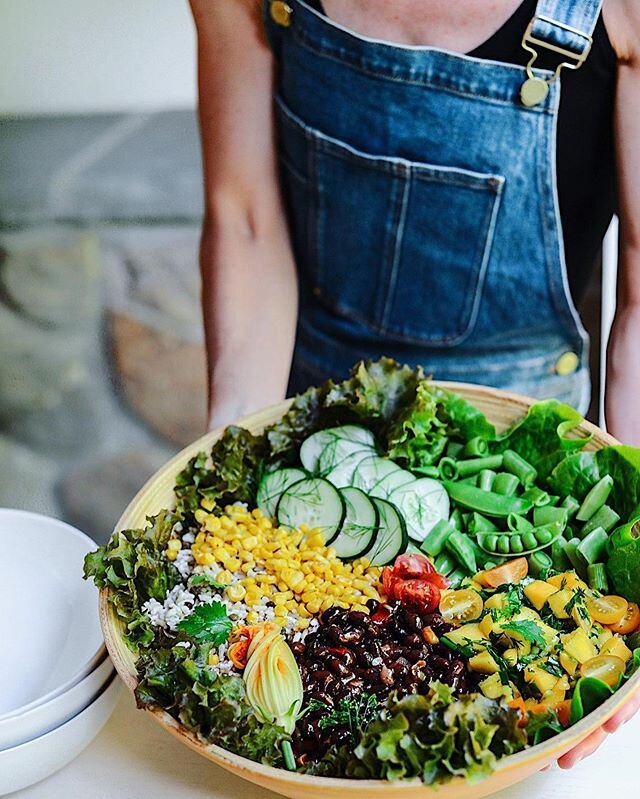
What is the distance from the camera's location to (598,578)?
1103mm

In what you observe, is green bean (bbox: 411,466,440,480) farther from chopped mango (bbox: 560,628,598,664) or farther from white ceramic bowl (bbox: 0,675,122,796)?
white ceramic bowl (bbox: 0,675,122,796)

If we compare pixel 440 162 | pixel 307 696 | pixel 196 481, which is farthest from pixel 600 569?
pixel 440 162

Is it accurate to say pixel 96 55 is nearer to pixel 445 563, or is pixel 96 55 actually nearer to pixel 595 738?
pixel 445 563

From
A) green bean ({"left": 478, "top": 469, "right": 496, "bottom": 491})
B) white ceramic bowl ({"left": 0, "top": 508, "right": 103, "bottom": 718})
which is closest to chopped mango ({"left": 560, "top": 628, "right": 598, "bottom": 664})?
green bean ({"left": 478, "top": 469, "right": 496, "bottom": 491})

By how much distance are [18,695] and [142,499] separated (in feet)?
0.92

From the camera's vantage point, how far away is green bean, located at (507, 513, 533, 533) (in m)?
1.19

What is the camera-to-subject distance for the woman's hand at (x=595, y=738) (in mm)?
939

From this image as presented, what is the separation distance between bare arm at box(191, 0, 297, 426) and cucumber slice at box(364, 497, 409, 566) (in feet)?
1.30

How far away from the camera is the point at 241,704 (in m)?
0.93

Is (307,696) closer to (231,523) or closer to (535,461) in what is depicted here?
(231,523)

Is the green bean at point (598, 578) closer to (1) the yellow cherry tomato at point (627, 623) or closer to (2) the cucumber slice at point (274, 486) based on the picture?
(1) the yellow cherry tomato at point (627, 623)

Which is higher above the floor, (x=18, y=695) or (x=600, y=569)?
(x=600, y=569)

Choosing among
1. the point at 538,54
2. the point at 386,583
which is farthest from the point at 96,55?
the point at 386,583

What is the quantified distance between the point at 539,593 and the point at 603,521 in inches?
6.8
